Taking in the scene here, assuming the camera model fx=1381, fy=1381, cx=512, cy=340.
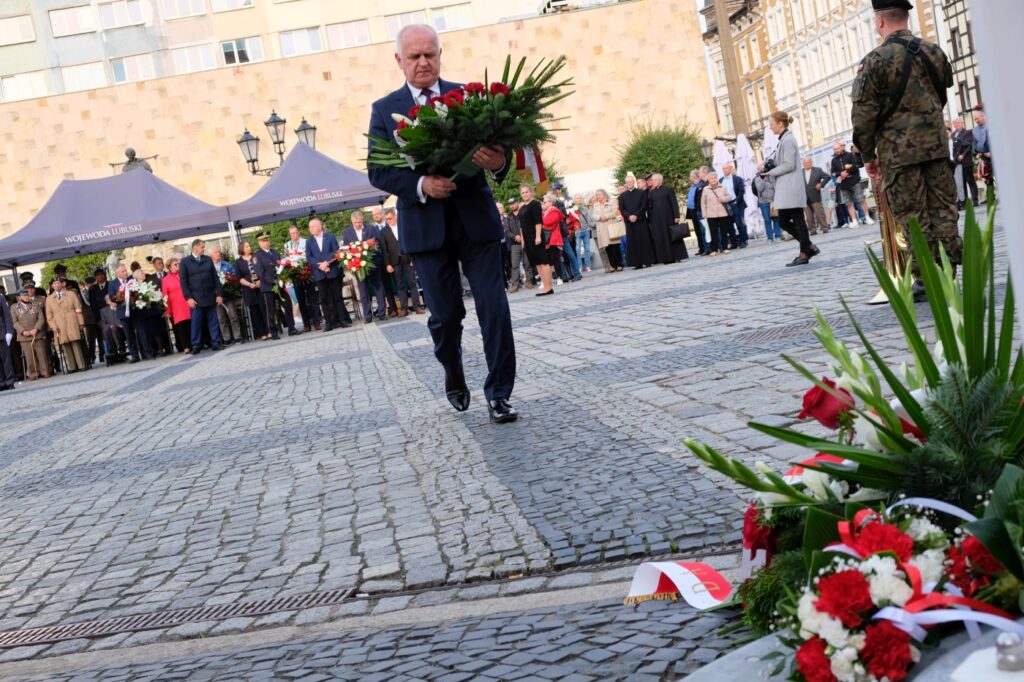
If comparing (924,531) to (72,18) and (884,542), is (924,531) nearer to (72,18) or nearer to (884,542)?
(884,542)

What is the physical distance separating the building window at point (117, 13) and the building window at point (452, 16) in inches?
634

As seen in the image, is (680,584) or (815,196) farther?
(815,196)

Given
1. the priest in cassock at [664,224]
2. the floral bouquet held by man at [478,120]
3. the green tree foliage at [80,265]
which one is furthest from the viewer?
the green tree foliage at [80,265]

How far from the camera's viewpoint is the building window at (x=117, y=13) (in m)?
74.1

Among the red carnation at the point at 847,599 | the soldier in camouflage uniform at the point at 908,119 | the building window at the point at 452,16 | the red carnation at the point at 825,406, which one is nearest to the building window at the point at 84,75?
the building window at the point at 452,16

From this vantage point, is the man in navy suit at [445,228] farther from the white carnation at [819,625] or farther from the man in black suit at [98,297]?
the man in black suit at [98,297]

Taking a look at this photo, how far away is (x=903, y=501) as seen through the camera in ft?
8.76

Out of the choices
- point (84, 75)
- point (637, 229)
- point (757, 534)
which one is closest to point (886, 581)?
point (757, 534)

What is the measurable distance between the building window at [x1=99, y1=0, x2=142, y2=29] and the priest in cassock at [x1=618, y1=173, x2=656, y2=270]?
2035 inches

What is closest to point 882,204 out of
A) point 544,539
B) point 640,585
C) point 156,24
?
point 544,539

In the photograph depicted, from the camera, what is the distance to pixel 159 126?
213 feet

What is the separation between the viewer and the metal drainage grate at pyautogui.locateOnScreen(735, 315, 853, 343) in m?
9.38

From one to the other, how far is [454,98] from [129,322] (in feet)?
76.6

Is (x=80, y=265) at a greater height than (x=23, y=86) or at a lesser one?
lesser
